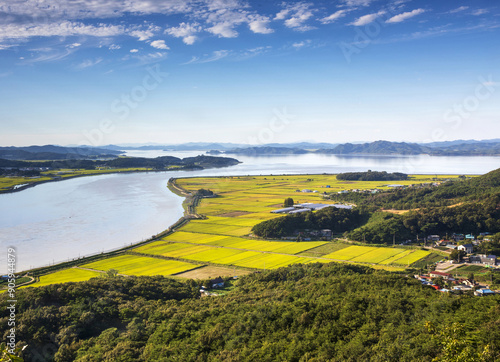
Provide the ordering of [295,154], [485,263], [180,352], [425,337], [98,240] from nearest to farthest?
[425,337]
[180,352]
[485,263]
[98,240]
[295,154]

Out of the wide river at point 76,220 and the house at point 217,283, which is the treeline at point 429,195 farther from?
the house at point 217,283

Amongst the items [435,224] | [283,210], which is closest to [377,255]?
[435,224]

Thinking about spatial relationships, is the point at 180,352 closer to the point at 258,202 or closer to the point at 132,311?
the point at 132,311

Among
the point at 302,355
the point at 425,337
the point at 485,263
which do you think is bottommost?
the point at 485,263

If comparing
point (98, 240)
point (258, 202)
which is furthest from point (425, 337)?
point (258, 202)

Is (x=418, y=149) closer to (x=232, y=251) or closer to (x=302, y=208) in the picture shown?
(x=302, y=208)

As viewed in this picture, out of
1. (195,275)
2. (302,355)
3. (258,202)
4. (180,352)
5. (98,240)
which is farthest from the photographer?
(258,202)

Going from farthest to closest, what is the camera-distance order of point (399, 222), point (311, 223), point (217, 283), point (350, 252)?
point (311, 223)
point (399, 222)
point (350, 252)
point (217, 283)
